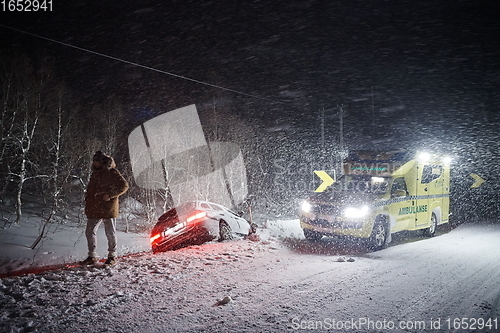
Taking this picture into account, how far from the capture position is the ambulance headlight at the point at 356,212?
314 inches

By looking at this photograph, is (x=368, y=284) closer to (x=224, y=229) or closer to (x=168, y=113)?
(x=224, y=229)

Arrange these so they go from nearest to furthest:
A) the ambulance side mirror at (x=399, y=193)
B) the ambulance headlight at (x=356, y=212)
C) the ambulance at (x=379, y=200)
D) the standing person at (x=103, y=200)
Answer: the standing person at (x=103, y=200), the ambulance headlight at (x=356, y=212), the ambulance at (x=379, y=200), the ambulance side mirror at (x=399, y=193)

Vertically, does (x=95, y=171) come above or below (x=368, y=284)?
above

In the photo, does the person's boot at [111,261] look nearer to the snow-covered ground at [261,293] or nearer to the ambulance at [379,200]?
the snow-covered ground at [261,293]

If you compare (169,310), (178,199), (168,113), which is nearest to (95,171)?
(169,310)

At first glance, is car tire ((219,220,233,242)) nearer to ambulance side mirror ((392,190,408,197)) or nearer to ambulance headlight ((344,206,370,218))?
ambulance headlight ((344,206,370,218))

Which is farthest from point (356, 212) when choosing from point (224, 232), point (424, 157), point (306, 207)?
point (424, 157)

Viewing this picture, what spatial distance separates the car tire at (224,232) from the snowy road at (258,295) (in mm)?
1709

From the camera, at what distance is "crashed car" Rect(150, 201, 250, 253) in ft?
26.7

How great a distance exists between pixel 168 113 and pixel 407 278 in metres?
A: 18.2

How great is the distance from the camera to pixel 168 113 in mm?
21203

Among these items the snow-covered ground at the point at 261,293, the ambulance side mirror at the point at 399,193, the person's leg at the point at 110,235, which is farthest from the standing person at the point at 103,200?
the ambulance side mirror at the point at 399,193

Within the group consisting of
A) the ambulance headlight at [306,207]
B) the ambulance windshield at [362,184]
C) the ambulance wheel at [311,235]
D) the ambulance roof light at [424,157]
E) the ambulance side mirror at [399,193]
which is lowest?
the ambulance wheel at [311,235]

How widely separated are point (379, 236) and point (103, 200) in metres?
6.47
